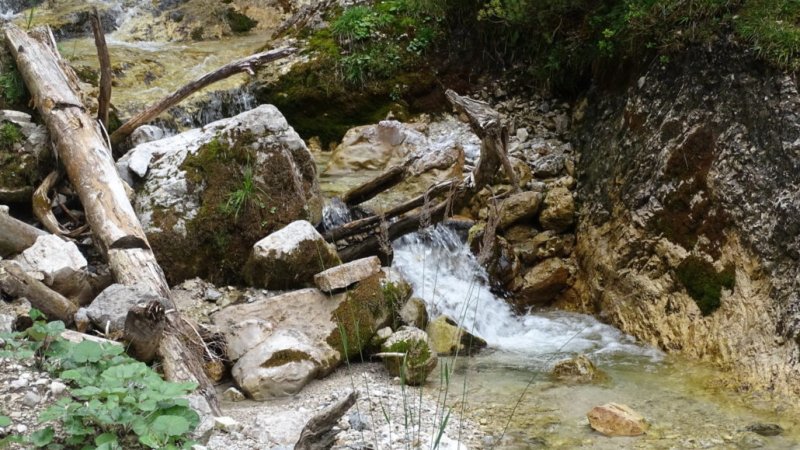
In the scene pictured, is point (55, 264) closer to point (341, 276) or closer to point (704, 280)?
point (341, 276)

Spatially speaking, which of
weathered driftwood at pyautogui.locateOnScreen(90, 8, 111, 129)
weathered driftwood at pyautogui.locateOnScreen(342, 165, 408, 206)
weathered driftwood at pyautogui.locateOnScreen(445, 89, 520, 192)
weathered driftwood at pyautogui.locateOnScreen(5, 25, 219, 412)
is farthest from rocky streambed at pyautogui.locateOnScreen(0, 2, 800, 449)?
weathered driftwood at pyautogui.locateOnScreen(445, 89, 520, 192)

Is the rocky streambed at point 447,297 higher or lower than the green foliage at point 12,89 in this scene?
lower

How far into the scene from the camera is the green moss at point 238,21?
1139cm

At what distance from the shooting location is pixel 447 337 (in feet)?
17.6

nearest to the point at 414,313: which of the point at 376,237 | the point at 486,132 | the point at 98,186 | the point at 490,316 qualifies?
the point at 376,237

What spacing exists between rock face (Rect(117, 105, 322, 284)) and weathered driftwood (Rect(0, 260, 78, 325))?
4.20 feet

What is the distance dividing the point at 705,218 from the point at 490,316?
6.34ft

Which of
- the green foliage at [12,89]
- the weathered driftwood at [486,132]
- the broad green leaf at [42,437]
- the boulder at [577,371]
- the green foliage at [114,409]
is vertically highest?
the weathered driftwood at [486,132]

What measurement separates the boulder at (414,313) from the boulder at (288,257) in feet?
2.26

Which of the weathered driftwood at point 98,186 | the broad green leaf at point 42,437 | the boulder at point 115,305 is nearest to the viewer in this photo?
the broad green leaf at point 42,437

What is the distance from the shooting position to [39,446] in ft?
9.02

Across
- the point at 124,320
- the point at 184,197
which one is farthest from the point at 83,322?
the point at 184,197

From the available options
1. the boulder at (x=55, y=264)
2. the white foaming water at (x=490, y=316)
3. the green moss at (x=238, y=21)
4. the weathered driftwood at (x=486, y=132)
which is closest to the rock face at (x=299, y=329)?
the white foaming water at (x=490, y=316)

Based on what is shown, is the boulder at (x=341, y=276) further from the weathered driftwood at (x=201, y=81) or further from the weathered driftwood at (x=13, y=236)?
the weathered driftwood at (x=201, y=81)
